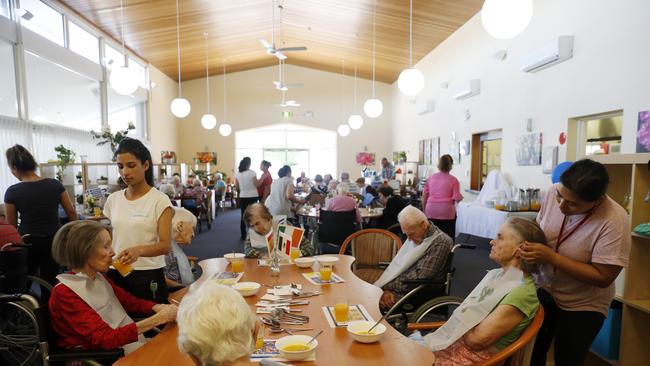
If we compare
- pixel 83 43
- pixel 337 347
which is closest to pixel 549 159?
pixel 337 347

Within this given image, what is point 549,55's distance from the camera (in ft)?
14.9

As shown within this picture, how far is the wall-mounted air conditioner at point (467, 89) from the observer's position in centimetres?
668

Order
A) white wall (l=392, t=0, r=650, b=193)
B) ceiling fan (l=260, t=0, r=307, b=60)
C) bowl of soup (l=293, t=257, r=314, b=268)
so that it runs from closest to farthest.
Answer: bowl of soup (l=293, t=257, r=314, b=268) → white wall (l=392, t=0, r=650, b=193) → ceiling fan (l=260, t=0, r=307, b=60)

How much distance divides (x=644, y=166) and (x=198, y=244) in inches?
238

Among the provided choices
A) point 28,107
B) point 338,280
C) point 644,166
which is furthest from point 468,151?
point 28,107

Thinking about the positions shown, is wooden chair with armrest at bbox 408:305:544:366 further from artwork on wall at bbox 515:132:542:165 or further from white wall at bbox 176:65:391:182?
white wall at bbox 176:65:391:182

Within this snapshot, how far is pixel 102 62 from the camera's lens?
757 cm

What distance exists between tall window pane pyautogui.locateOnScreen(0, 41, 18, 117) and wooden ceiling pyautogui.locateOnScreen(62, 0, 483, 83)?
1.61 m

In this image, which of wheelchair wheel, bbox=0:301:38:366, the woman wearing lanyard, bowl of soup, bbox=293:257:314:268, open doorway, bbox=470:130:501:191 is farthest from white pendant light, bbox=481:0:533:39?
open doorway, bbox=470:130:501:191

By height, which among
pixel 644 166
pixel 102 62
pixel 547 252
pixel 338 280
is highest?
pixel 102 62

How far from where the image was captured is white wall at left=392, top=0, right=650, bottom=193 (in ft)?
11.6

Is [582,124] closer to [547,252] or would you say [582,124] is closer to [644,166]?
[644,166]

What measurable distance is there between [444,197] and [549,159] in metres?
1.43

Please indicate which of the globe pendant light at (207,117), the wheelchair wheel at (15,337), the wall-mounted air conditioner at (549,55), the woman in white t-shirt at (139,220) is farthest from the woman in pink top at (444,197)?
the globe pendant light at (207,117)
